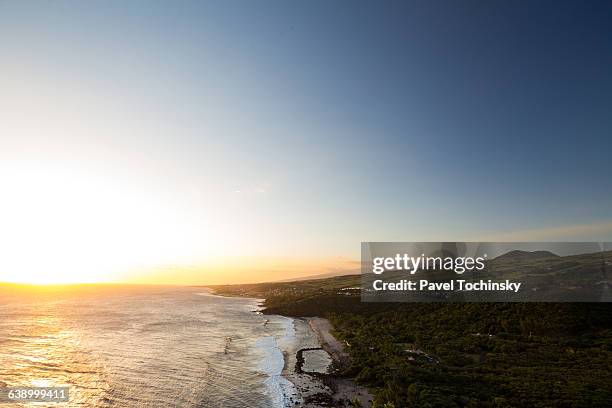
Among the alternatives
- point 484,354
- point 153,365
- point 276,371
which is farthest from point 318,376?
point 484,354

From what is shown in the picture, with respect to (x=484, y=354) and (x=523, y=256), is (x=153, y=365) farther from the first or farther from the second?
(x=523, y=256)

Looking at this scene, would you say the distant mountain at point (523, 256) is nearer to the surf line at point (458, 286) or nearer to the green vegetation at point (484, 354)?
the surf line at point (458, 286)

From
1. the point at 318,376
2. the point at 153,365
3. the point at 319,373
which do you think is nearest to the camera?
the point at 318,376

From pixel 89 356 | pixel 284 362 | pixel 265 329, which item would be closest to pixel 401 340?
pixel 284 362

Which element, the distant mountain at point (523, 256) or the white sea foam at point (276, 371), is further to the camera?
the distant mountain at point (523, 256)

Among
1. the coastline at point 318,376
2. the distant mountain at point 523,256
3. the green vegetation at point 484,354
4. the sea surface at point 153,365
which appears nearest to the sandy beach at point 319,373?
the coastline at point 318,376

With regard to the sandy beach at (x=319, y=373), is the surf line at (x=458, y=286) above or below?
above

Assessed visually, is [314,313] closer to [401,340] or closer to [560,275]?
[401,340]
